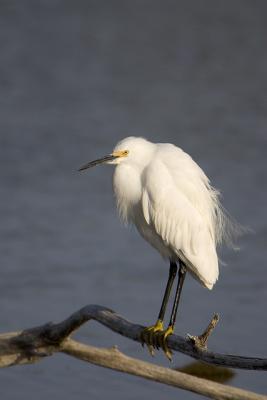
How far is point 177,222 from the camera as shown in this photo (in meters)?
5.23

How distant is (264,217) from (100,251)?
1636 mm

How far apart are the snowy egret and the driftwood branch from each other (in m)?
0.63

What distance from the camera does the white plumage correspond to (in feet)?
16.9

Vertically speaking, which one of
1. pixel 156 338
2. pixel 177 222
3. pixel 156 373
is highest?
pixel 177 222

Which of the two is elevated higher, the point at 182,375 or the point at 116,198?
the point at 116,198

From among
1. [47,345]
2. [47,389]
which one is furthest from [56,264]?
[47,345]

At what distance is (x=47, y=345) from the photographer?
4684 millimetres

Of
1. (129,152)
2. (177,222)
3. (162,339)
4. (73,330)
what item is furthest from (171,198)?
(73,330)

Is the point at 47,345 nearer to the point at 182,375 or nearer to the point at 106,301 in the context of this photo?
the point at 182,375

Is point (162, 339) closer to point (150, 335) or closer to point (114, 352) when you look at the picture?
point (150, 335)

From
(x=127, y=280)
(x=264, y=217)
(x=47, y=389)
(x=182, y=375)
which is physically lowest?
(x=182, y=375)

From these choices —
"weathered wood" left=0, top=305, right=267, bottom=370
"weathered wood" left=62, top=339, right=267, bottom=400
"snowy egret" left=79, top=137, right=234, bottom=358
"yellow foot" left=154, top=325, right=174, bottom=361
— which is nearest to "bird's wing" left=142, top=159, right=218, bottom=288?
"snowy egret" left=79, top=137, right=234, bottom=358

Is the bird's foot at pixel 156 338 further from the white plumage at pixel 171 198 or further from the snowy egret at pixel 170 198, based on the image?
the white plumage at pixel 171 198

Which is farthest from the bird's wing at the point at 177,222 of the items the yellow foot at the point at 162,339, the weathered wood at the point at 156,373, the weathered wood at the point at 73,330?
the weathered wood at the point at 156,373
